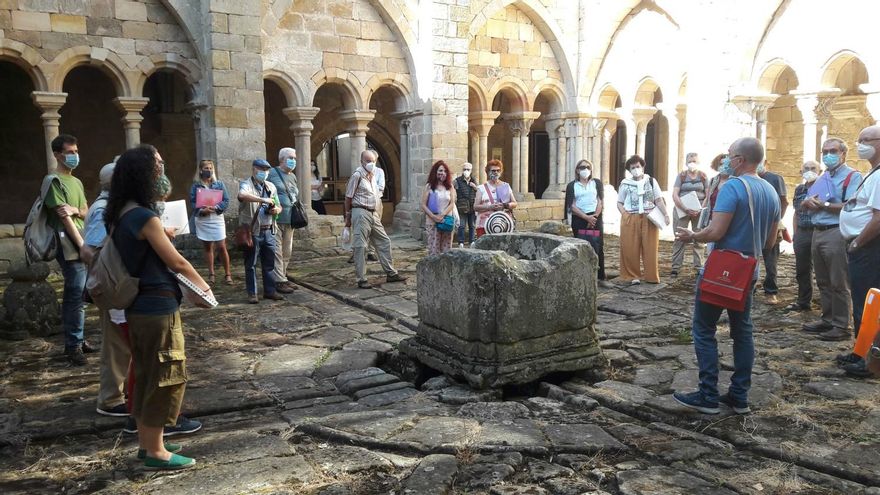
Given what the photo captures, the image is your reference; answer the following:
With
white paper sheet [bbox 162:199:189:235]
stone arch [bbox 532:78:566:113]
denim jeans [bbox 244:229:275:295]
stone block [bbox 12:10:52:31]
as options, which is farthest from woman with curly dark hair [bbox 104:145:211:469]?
stone arch [bbox 532:78:566:113]

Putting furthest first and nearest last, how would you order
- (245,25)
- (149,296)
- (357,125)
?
(357,125) → (245,25) → (149,296)

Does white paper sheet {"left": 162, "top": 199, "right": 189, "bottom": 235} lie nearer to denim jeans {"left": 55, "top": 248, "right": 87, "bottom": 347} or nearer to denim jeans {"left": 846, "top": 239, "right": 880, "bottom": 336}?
denim jeans {"left": 55, "top": 248, "right": 87, "bottom": 347}

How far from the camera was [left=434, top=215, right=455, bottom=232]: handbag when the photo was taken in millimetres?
7859

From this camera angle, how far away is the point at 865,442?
133 inches

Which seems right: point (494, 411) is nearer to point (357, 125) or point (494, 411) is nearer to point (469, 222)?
point (469, 222)

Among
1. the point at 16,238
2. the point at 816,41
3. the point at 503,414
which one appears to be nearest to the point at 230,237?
the point at 16,238

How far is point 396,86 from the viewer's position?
11570 millimetres

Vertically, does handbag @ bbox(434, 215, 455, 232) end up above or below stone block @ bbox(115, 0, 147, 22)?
below

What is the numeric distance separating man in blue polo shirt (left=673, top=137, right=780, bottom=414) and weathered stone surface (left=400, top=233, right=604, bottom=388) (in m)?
0.81

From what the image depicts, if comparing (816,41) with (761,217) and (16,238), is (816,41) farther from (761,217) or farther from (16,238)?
(16,238)

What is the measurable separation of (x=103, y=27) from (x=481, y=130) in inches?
251

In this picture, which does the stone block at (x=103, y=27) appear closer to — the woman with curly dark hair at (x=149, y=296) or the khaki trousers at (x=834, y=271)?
the woman with curly dark hair at (x=149, y=296)

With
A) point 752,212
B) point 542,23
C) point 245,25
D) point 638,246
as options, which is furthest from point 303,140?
point 752,212

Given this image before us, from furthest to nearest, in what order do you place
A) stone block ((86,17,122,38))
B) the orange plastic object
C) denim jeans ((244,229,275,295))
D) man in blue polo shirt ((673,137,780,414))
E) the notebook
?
1. stone block ((86,17,122,38))
2. denim jeans ((244,229,275,295))
3. the orange plastic object
4. man in blue polo shirt ((673,137,780,414))
5. the notebook
